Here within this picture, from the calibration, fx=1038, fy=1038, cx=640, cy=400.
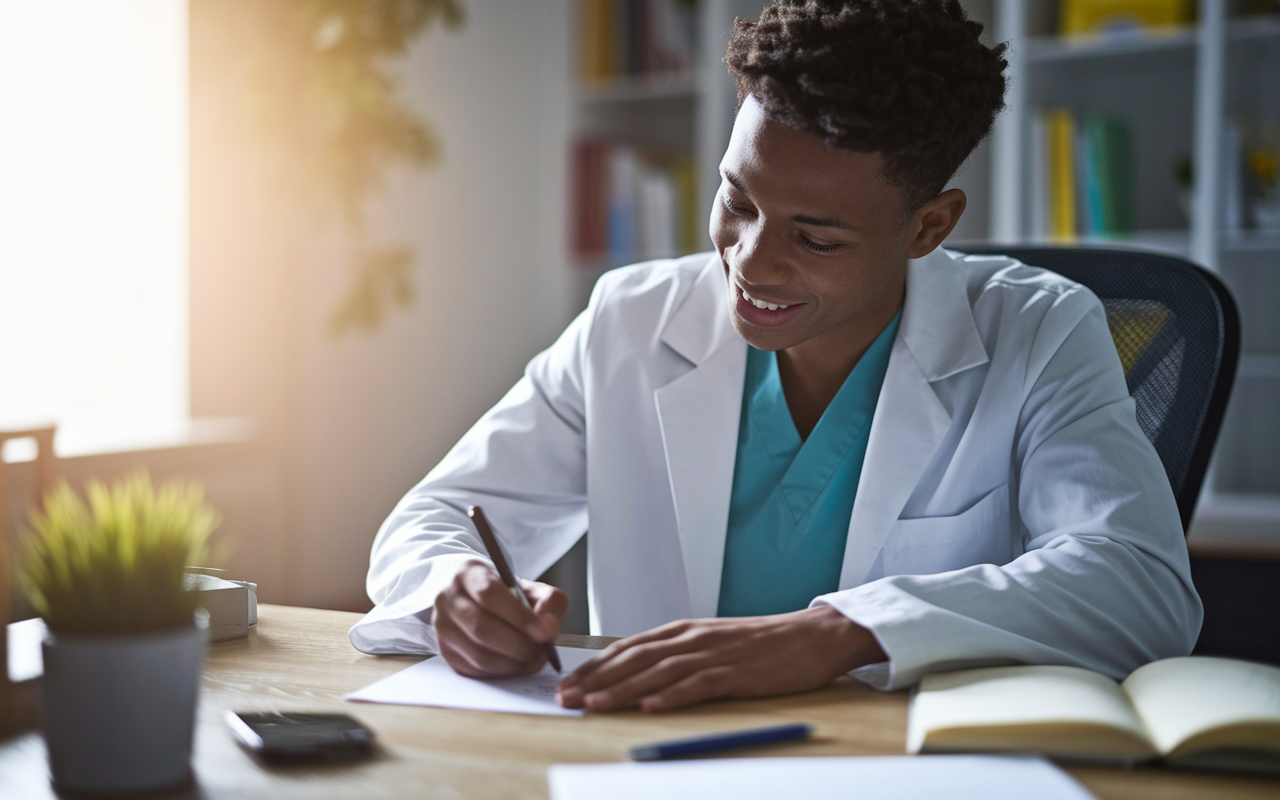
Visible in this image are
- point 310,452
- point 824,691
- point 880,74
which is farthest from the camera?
point 310,452

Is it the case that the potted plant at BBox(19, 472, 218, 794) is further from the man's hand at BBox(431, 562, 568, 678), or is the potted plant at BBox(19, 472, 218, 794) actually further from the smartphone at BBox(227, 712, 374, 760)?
the man's hand at BBox(431, 562, 568, 678)

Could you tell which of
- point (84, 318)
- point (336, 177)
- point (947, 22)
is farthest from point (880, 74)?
point (84, 318)

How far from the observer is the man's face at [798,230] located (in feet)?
3.23

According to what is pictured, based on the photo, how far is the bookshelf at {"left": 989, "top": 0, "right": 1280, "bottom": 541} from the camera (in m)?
2.39

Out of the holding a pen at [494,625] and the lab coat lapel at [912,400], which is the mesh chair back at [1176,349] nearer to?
the lab coat lapel at [912,400]

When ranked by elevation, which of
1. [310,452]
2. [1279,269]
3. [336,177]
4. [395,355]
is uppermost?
[336,177]

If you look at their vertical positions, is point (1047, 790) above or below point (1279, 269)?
below

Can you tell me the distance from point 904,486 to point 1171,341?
1.12 feet

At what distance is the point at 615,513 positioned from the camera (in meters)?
1.26

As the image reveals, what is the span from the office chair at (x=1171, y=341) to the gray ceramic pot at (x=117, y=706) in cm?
94

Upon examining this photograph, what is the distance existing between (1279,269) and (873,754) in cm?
254

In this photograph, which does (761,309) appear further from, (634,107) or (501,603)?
(634,107)

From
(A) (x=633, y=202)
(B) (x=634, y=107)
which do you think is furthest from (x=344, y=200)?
(B) (x=634, y=107)

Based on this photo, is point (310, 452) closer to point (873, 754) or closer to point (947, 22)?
point (947, 22)
